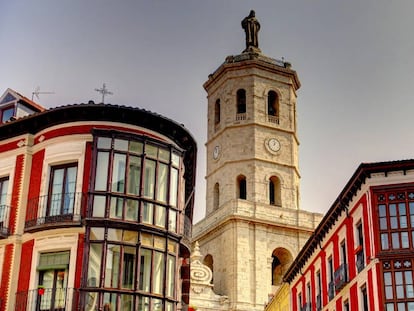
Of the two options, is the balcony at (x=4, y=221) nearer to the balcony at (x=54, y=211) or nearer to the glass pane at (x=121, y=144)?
the balcony at (x=54, y=211)

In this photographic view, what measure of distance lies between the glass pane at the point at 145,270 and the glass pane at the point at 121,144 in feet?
11.7

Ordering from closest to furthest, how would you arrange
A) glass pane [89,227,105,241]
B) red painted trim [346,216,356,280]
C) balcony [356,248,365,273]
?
glass pane [89,227,105,241]
balcony [356,248,365,273]
red painted trim [346,216,356,280]

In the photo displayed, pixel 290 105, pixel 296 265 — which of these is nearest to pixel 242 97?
pixel 290 105

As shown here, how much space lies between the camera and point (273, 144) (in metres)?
66.9

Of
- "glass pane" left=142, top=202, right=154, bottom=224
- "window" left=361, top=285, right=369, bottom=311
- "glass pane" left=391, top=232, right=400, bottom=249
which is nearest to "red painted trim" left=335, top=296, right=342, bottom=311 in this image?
"window" left=361, top=285, right=369, bottom=311

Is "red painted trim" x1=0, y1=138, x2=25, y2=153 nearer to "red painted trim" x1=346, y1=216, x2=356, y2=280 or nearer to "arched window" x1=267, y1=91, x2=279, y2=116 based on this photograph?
"red painted trim" x1=346, y1=216, x2=356, y2=280

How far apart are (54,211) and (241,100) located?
148ft

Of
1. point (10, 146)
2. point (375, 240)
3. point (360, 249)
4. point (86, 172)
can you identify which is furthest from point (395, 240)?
point (10, 146)

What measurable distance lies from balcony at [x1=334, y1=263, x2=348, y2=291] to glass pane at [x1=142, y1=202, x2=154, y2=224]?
1117 cm

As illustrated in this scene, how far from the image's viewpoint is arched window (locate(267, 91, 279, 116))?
69.2 m

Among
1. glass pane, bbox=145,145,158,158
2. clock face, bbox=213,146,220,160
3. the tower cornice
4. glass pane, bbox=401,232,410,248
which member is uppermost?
the tower cornice

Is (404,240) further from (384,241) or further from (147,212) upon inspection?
(147,212)

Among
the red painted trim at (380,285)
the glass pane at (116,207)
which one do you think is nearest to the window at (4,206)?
the glass pane at (116,207)

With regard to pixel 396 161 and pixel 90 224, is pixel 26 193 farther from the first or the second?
pixel 396 161
